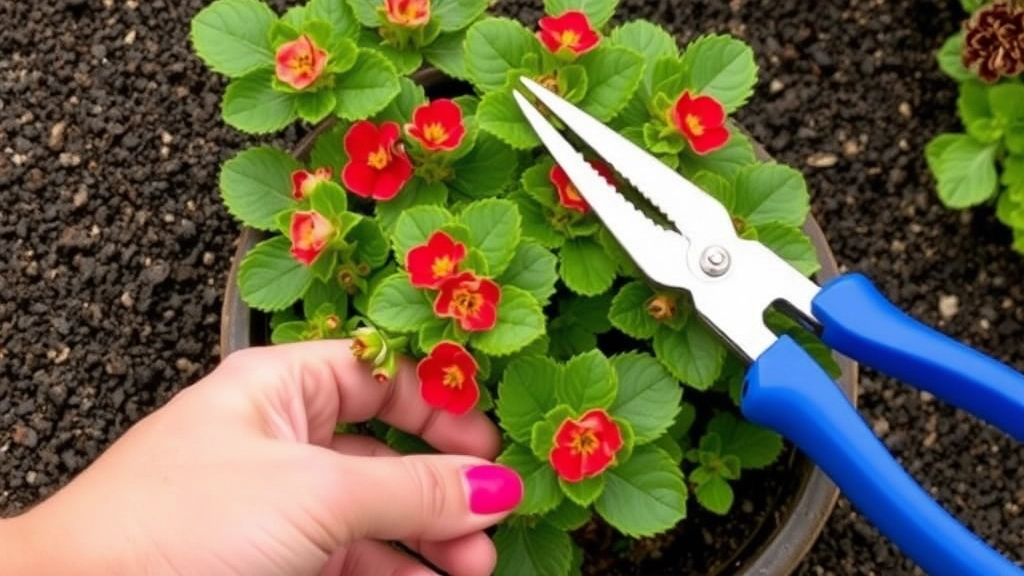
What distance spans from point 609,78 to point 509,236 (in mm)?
170

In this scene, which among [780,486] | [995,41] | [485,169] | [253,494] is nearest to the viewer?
[253,494]

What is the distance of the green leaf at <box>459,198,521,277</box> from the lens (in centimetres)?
107

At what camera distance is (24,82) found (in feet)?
5.17

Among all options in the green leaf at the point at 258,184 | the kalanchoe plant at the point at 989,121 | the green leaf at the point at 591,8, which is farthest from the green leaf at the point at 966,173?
the green leaf at the point at 258,184

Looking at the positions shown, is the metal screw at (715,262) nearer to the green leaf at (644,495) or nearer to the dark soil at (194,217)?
the green leaf at (644,495)

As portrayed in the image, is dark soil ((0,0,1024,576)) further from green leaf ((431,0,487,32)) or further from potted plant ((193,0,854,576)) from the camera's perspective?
green leaf ((431,0,487,32))

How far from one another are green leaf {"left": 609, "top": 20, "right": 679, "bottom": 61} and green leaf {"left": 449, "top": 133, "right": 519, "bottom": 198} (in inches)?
5.3

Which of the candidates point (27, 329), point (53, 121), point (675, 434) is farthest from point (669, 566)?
point (53, 121)

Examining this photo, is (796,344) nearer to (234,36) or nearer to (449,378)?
(449,378)

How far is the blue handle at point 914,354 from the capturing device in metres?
0.98


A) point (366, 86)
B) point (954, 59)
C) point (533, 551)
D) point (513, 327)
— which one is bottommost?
point (533, 551)

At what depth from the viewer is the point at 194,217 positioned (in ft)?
5.00

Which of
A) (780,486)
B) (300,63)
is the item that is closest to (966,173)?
(780,486)

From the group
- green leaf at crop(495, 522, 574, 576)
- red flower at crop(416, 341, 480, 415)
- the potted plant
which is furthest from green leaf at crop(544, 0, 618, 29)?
green leaf at crop(495, 522, 574, 576)
